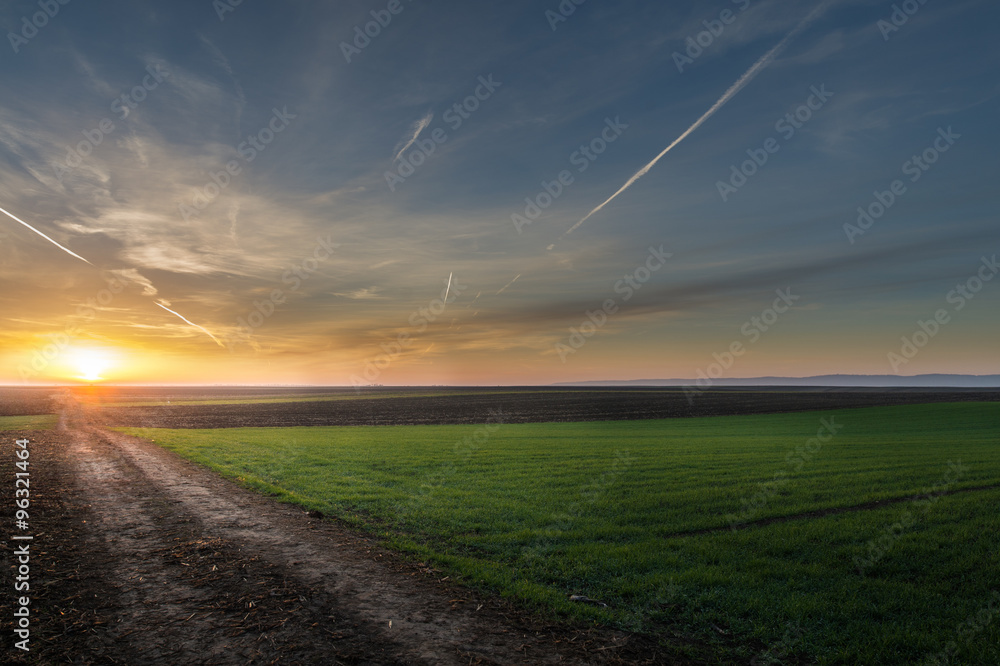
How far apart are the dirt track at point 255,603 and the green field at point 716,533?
1071 mm

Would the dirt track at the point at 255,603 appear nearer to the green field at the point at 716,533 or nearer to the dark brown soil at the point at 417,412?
the green field at the point at 716,533

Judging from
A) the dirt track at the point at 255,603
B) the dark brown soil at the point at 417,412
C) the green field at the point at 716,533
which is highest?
the dirt track at the point at 255,603

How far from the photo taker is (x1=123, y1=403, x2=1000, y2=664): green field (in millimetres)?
7758

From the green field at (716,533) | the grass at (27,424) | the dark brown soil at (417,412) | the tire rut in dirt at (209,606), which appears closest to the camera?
the tire rut in dirt at (209,606)

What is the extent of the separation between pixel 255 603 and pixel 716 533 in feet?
35.3

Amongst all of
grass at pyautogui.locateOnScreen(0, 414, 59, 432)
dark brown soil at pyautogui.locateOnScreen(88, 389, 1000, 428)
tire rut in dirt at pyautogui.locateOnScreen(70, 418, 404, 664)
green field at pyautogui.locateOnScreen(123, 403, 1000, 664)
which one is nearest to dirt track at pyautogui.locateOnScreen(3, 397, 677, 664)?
tire rut in dirt at pyautogui.locateOnScreen(70, 418, 404, 664)

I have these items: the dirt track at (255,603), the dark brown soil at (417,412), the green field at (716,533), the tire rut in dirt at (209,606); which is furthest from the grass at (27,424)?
the tire rut in dirt at (209,606)

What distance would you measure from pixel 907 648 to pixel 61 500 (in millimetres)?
21282

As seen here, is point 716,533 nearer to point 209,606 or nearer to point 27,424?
point 209,606

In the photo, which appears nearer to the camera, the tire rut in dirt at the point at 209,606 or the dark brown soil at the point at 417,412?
the tire rut in dirt at the point at 209,606

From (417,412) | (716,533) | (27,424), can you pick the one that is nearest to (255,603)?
(716,533)

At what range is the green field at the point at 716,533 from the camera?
7.76m

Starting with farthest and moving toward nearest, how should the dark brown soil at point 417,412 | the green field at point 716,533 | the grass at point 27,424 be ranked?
the dark brown soil at point 417,412 → the grass at point 27,424 → the green field at point 716,533

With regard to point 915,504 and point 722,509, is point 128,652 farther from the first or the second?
point 915,504
